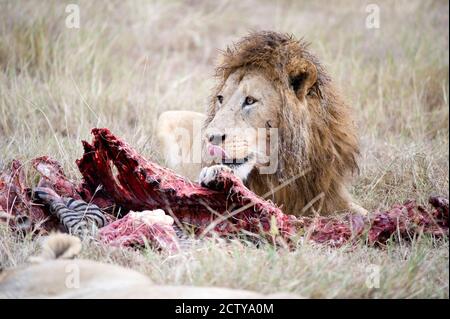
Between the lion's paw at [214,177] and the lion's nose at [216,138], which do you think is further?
the lion's nose at [216,138]

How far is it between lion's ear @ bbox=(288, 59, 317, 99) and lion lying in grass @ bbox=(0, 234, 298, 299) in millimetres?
1627

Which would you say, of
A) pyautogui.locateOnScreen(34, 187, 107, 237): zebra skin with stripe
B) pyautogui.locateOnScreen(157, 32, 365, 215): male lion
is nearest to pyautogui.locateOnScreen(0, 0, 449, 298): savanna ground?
Result: pyautogui.locateOnScreen(34, 187, 107, 237): zebra skin with stripe

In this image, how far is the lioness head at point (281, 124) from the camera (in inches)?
161

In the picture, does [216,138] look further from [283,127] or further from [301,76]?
[301,76]

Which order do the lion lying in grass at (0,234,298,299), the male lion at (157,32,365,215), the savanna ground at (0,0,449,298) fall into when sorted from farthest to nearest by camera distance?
1. the male lion at (157,32,365,215)
2. the savanna ground at (0,0,449,298)
3. the lion lying in grass at (0,234,298,299)

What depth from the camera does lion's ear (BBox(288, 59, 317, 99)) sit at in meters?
4.21

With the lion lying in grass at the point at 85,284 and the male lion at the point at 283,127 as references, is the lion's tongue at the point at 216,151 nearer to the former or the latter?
the male lion at the point at 283,127

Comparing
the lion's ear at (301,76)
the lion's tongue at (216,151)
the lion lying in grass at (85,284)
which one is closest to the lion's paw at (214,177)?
the lion's tongue at (216,151)

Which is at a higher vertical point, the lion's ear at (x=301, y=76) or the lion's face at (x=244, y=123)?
the lion's ear at (x=301, y=76)

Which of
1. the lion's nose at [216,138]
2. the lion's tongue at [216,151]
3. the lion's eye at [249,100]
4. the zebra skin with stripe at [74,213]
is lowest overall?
the zebra skin with stripe at [74,213]

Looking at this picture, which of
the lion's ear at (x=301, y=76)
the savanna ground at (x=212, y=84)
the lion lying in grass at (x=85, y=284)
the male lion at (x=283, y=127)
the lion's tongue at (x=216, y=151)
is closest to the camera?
the lion lying in grass at (x=85, y=284)

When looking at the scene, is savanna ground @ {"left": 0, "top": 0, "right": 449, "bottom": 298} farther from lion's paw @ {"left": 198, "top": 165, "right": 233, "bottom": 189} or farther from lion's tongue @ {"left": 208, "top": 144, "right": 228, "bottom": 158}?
lion's tongue @ {"left": 208, "top": 144, "right": 228, "bottom": 158}

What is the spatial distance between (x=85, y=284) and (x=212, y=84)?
4076mm

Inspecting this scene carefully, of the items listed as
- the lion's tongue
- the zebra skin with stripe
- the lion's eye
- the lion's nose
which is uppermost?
the lion's eye
